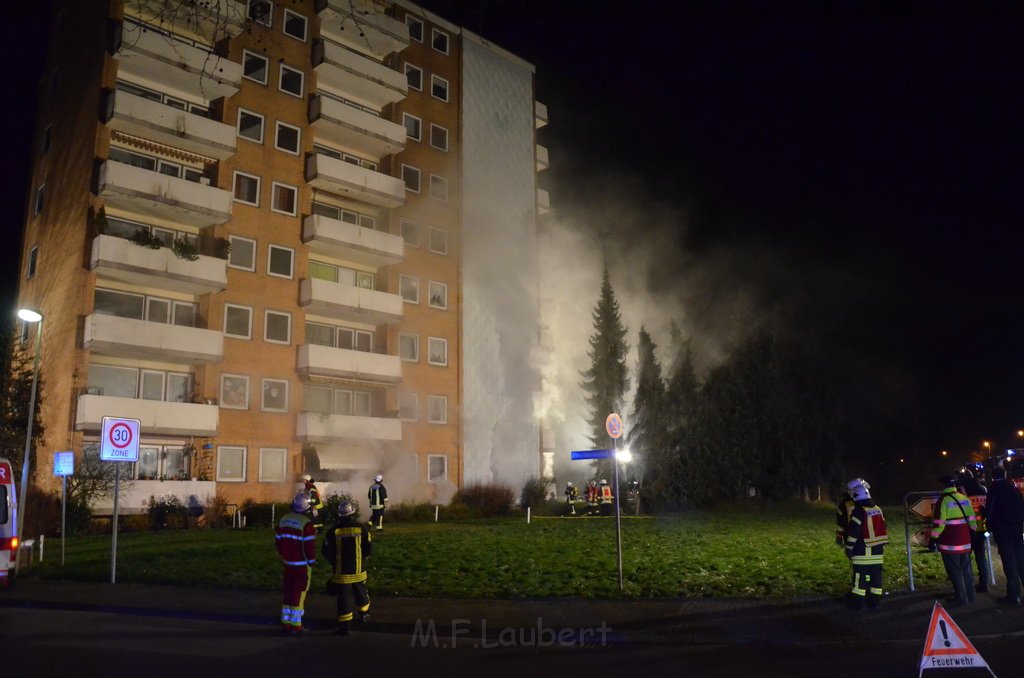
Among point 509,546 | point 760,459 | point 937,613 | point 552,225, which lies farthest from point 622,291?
point 937,613

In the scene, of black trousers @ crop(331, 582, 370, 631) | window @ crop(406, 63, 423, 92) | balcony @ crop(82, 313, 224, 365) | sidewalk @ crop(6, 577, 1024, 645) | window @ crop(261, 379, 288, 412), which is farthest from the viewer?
window @ crop(406, 63, 423, 92)

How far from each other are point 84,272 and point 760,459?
101ft

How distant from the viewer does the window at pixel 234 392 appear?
116ft

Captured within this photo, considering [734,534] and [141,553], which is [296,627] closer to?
[141,553]

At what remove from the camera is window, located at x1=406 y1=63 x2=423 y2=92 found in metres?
45.8

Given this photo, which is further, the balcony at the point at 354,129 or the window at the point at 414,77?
the window at the point at 414,77

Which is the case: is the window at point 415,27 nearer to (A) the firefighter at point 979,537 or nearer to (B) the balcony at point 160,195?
(B) the balcony at point 160,195

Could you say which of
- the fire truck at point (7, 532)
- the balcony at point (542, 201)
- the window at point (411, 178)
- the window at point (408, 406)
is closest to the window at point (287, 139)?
the window at point (411, 178)

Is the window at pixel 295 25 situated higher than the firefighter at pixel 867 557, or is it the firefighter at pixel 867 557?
the window at pixel 295 25

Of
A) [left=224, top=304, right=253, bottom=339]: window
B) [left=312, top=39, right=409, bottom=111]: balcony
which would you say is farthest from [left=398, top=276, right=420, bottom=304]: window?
[left=312, top=39, right=409, bottom=111]: balcony

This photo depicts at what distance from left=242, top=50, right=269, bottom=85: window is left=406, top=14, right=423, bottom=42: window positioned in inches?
391

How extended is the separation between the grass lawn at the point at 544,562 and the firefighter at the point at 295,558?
112 inches

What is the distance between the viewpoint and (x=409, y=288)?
4341 cm

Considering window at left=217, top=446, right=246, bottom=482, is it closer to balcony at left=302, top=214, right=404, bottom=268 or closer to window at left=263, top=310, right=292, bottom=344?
window at left=263, top=310, right=292, bottom=344
